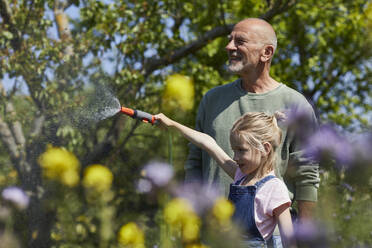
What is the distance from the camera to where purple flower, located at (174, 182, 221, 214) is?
2.26 meters

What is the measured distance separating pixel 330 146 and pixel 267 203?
321 mm

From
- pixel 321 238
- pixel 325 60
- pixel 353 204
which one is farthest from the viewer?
pixel 325 60

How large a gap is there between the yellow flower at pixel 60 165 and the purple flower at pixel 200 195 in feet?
4.77

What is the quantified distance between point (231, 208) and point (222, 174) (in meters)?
0.38

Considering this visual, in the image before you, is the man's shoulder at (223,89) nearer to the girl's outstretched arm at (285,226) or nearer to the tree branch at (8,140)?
the girl's outstretched arm at (285,226)

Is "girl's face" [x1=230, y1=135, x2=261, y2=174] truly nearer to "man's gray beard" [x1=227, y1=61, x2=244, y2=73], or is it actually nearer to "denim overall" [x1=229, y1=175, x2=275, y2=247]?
"denim overall" [x1=229, y1=175, x2=275, y2=247]

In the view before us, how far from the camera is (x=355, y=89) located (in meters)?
6.25

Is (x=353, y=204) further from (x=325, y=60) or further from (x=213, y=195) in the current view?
(x=325, y=60)

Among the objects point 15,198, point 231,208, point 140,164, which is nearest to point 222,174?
point 231,208

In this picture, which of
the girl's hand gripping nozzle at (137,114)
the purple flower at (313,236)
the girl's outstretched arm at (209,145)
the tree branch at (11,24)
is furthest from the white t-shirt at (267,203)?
the tree branch at (11,24)

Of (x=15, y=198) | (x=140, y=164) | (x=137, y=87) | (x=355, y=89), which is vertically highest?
(x=355, y=89)

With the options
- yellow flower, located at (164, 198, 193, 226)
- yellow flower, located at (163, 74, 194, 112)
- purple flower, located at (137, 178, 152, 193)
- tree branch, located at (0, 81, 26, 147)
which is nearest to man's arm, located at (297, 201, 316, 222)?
yellow flower, located at (164, 198, 193, 226)

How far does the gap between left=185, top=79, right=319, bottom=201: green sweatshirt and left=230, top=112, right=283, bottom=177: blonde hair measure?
28cm

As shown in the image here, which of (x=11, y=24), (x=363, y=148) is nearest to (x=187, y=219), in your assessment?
(x=363, y=148)
